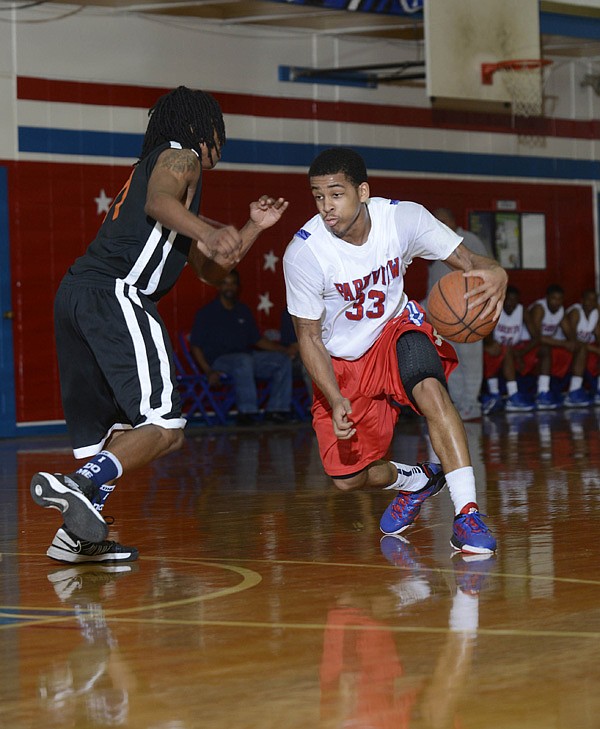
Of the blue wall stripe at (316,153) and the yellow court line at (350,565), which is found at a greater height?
the blue wall stripe at (316,153)

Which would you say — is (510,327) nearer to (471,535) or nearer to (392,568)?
(471,535)

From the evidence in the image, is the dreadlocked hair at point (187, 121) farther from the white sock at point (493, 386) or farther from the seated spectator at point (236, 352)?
the white sock at point (493, 386)

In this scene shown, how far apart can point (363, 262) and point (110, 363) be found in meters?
1.19

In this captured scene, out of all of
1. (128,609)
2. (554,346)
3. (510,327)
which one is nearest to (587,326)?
(554,346)

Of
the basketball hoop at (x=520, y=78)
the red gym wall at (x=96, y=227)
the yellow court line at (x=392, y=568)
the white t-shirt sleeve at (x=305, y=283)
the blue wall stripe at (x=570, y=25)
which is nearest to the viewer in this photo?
the yellow court line at (x=392, y=568)

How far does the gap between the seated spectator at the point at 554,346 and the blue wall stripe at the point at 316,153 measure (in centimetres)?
184

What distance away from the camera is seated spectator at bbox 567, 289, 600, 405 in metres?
16.6

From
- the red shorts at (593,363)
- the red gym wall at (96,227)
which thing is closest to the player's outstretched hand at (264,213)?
the red gym wall at (96,227)

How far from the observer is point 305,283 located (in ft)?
18.4

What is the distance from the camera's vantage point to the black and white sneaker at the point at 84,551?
5242 mm

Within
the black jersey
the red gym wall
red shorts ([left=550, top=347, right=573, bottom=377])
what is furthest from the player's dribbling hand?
red shorts ([left=550, top=347, right=573, bottom=377])

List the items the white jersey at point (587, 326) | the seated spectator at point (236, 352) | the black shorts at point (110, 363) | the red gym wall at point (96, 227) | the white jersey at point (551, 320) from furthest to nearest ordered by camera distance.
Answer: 1. the white jersey at point (587, 326)
2. the white jersey at point (551, 320)
3. the seated spectator at point (236, 352)
4. the red gym wall at point (96, 227)
5. the black shorts at point (110, 363)

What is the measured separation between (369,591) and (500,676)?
4.21 feet

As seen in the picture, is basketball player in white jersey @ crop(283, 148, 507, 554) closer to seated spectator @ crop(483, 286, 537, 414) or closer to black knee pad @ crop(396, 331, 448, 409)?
black knee pad @ crop(396, 331, 448, 409)
